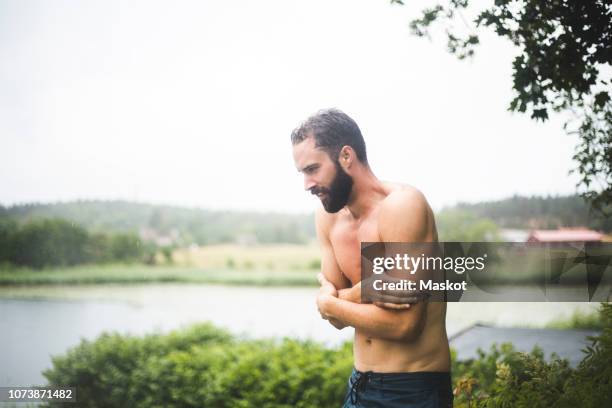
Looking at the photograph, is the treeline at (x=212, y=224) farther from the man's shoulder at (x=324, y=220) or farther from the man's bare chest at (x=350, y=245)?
the man's bare chest at (x=350, y=245)

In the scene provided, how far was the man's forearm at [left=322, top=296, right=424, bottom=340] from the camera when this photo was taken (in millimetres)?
1814

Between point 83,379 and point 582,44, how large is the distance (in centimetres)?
466

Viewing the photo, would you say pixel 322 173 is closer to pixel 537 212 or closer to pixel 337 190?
pixel 337 190

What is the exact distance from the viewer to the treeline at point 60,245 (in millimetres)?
6016

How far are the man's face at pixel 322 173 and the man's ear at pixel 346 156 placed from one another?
0.6 inches

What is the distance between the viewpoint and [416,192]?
192cm

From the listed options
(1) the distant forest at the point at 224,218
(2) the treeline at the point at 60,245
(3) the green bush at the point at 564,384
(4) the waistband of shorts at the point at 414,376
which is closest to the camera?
(3) the green bush at the point at 564,384

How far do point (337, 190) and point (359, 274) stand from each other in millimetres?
336

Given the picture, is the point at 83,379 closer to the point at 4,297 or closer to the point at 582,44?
the point at 4,297

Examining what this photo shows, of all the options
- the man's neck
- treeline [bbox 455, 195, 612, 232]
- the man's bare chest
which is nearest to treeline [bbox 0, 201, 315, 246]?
treeline [bbox 455, 195, 612, 232]

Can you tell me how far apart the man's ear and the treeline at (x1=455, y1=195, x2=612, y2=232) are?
11.8 feet

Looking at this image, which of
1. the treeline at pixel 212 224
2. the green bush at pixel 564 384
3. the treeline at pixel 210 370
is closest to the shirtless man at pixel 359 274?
the green bush at pixel 564 384

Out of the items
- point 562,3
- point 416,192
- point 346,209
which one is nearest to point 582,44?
point 562,3

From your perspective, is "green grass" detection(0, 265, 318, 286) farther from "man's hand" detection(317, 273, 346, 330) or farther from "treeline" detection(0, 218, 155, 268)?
"man's hand" detection(317, 273, 346, 330)
